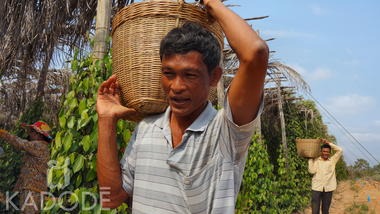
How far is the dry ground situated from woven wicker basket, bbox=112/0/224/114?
9.34 meters

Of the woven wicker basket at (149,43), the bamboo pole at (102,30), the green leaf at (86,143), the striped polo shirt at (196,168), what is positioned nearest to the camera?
the striped polo shirt at (196,168)

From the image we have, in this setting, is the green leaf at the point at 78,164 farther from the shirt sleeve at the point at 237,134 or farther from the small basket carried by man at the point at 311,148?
the small basket carried by man at the point at 311,148

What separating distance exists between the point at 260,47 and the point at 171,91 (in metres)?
0.30

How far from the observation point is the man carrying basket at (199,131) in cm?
116

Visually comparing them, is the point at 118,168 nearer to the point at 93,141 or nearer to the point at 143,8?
the point at 143,8

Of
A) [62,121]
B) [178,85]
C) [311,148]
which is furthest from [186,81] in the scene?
[311,148]

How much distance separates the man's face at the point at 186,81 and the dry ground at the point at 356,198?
9519mm

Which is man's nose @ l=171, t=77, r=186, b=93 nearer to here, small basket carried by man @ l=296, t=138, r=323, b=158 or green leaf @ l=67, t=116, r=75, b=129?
green leaf @ l=67, t=116, r=75, b=129

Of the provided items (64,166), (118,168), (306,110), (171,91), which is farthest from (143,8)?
(306,110)

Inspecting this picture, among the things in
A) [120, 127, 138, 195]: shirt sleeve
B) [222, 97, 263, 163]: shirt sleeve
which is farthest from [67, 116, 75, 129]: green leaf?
[222, 97, 263, 163]: shirt sleeve

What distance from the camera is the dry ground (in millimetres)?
10032

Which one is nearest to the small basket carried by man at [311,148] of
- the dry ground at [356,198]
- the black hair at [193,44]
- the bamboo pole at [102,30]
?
the dry ground at [356,198]

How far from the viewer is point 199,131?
126 cm

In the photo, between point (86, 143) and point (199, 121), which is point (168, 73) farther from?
point (86, 143)
